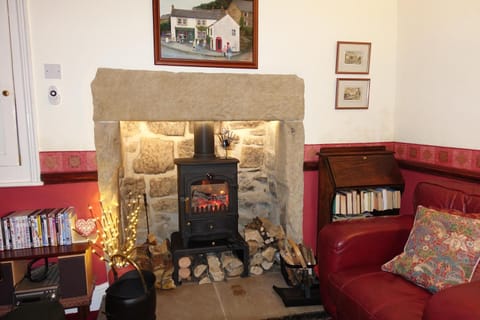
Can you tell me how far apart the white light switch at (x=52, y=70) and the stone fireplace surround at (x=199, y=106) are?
24 centimetres

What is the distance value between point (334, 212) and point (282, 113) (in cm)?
90

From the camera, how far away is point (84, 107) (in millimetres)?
2359

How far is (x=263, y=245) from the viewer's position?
9.62 feet

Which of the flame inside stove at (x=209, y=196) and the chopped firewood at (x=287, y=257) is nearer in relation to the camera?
the chopped firewood at (x=287, y=257)

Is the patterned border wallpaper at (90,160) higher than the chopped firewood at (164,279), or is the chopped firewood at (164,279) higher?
the patterned border wallpaper at (90,160)

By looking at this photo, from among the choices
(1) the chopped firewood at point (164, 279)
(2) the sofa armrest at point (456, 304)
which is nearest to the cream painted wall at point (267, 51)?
(1) the chopped firewood at point (164, 279)

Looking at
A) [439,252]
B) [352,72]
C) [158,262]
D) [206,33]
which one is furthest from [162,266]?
[352,72]

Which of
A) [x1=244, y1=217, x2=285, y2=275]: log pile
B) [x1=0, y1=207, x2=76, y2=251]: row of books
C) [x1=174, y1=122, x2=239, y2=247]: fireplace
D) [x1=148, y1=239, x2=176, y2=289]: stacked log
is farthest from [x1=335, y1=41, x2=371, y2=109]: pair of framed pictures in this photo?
Result: [x1=0, y1=207, x2=76, y2=251]: row of books

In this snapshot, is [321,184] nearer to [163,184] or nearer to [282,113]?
[282,113]

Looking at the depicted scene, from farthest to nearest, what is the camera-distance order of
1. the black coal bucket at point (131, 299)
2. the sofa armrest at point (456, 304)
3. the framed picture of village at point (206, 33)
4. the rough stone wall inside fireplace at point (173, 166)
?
1. the rough stone wall inside fireplace at point (173, 166)
2. the framed picture of village at point (206, 33)
3. the black coal bucket at point (131, 299)
4. the sofa armrest at point (456, 304)

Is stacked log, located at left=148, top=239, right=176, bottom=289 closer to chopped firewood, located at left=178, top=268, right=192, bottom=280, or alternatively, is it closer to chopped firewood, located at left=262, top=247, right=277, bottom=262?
chopped firewood, located at left=178, top=268, right=192, bottom=280

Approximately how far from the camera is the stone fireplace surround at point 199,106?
2377mm

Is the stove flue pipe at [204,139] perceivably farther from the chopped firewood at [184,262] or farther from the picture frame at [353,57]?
the picture frame at [353,57]

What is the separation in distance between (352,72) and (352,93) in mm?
171
